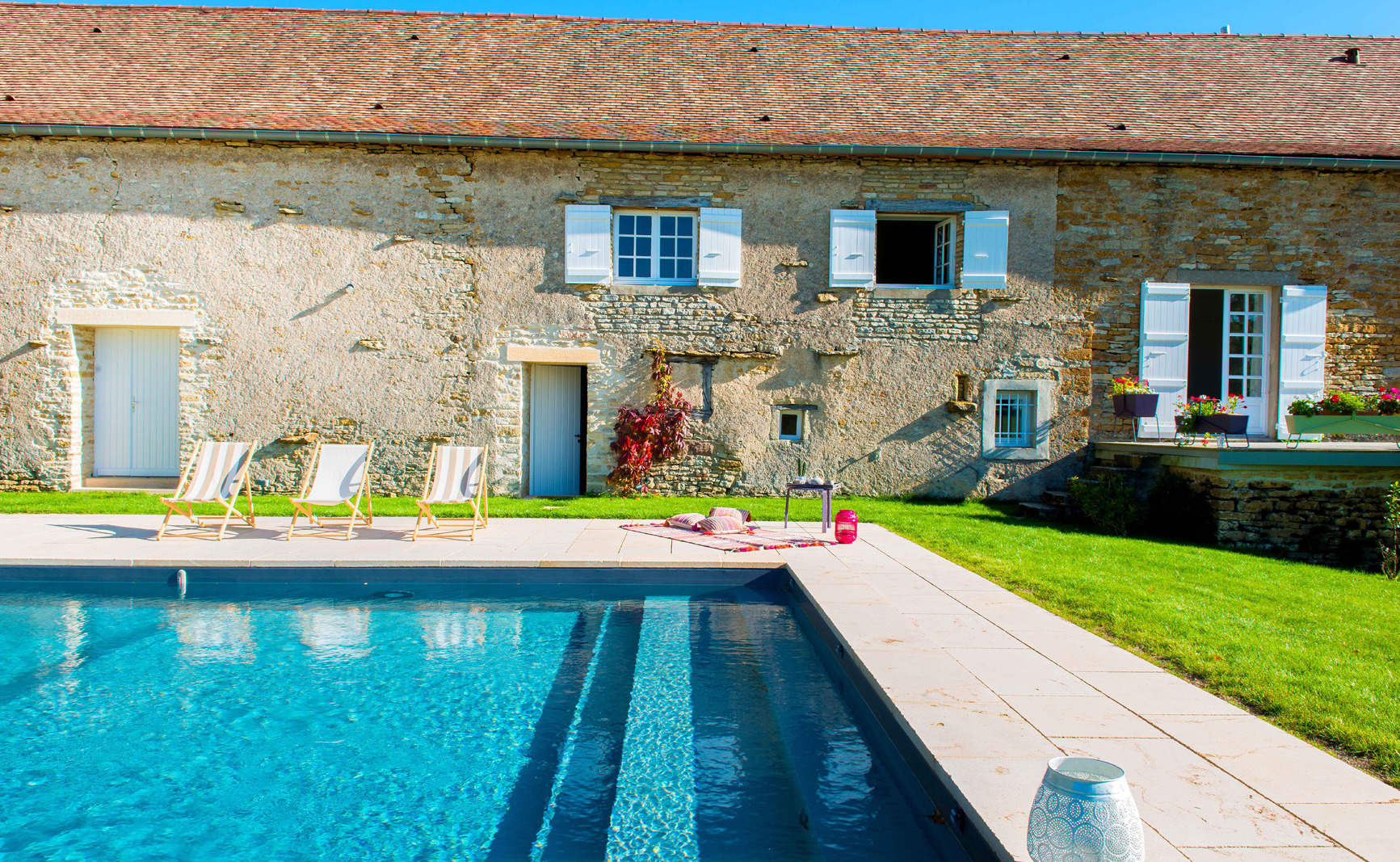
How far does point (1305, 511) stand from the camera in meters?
7.71

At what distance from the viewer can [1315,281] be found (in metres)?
10.0

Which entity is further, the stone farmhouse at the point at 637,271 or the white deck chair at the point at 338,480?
the stone farmhouse at the point at 637,271

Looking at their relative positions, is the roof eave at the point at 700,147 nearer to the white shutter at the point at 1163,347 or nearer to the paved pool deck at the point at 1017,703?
the white shutter at the point at 1163,347

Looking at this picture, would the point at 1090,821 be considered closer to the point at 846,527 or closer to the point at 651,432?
the point at 846,527

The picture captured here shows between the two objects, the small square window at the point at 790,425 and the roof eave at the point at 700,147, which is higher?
the roof eave at the point at 700,147


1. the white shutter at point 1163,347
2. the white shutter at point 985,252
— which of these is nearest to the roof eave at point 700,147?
the white shutter at point 985,252

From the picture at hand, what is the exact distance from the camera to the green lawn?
2.98 m

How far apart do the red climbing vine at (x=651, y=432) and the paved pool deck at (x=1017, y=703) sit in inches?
147

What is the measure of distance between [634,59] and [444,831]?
11226 millimetres

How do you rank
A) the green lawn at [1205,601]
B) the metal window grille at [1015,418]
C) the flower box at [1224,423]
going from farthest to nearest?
the metal window grille at [1015,418]
the flower box at [1224,423]
the green lawn at [1205,601]

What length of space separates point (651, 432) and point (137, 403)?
683 cm

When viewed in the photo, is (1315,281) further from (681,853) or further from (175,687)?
(175,687)

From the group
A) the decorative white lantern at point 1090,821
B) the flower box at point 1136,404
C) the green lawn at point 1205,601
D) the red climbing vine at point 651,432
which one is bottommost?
the green lawn at point 1205,601

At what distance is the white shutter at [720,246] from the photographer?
983 cm
